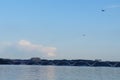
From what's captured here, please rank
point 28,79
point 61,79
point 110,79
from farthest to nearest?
point 110,79
point 61,79
point 28,79

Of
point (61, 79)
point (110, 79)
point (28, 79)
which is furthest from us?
point (110, 79)

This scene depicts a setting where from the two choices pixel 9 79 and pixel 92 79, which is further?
pixel 92 79

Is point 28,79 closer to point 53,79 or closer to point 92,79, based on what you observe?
point 53,79

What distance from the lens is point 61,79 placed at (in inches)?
2692

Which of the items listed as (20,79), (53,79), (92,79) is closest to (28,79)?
(20,79)

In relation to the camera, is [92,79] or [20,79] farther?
[92,79]

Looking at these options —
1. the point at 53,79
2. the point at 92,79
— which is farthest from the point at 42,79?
the point at 92,79

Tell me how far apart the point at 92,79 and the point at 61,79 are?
565 cm

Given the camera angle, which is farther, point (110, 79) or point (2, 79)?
point (110, 79)

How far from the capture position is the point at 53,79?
227 ft

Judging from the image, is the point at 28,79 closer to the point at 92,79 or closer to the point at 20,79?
the point at 20,79

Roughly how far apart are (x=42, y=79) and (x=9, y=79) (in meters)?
4.91

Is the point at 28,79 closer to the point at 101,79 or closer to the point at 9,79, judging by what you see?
the point at 9,79

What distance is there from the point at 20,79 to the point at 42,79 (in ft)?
13.1
